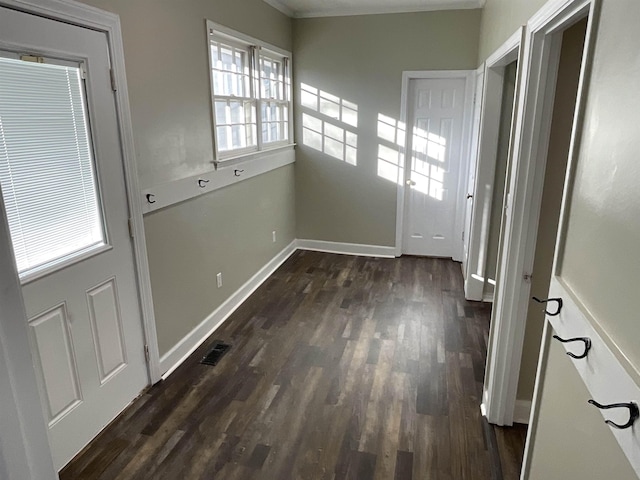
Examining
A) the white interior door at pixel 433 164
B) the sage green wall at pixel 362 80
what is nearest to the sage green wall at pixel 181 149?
the sage green wall at pixel 362 80

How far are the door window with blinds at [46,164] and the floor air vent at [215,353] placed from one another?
46.4 inches

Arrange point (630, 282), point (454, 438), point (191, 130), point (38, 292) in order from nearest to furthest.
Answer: point (630, 282) < point (38, 292) < point (454, 438) < point (191, 130)

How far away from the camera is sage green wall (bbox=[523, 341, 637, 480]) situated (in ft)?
3.28

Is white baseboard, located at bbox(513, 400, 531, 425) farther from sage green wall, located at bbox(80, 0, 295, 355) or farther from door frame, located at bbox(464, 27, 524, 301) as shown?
sage green wall, located at bbox(80, 0, 295, 355)

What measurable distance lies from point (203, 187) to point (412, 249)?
2799 mm

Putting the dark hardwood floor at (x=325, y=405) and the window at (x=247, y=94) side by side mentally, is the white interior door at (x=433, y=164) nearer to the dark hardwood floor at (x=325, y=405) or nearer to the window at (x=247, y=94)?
the dark hardwood floor at (x=325, y=405)

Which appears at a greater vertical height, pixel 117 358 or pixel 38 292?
pixel 38 292

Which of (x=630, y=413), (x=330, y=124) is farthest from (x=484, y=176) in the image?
(x=630, y=413)

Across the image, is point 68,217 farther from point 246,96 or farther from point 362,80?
point 362,80

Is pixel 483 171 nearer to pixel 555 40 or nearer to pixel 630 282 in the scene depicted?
pixel 555 40

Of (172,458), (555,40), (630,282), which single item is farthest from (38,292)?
(555,40)

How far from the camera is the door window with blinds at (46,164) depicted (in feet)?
5.60

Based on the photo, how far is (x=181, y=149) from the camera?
2.82 m

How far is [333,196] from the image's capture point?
507 centimetres
